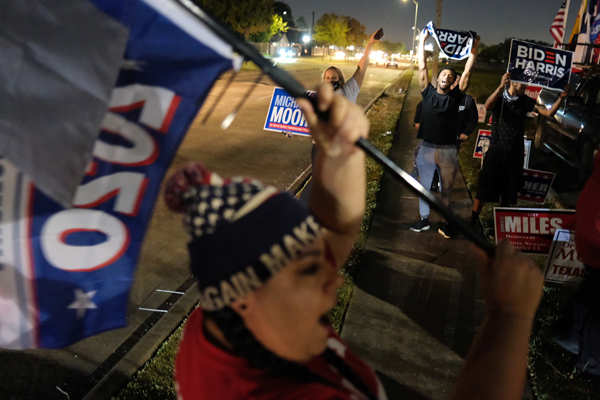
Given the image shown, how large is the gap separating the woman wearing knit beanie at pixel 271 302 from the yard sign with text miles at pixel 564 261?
Answer: 269cm

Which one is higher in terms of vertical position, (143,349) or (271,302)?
(271,302)

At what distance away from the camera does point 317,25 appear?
102562 mm

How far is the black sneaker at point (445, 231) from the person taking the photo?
16.8ft

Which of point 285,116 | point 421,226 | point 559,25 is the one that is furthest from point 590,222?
point 559,25

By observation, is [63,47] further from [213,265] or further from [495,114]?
[495,114]

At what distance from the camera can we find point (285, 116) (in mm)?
6367

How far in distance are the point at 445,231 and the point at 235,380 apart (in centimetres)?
471

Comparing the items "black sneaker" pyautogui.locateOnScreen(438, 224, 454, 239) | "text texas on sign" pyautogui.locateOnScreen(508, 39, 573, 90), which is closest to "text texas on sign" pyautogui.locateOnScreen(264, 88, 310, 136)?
"black sneaker" pyautogui.locateOnScreen(438, 224, 454, 239)

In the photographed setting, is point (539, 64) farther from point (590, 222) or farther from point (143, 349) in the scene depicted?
point (143, 349)

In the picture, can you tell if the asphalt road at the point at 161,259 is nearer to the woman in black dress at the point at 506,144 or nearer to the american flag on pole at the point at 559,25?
the woman in black dress at the point at 506,144

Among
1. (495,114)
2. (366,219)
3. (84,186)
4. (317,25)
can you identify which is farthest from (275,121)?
(317,25)

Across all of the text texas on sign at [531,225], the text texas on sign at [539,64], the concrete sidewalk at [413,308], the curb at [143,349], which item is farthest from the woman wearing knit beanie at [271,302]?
the text texas on sign at [539,64]

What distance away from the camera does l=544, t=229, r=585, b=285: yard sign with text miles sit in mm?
3375

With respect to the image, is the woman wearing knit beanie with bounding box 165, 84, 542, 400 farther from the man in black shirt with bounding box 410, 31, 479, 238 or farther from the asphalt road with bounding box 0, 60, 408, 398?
the man in black shirt with bounding box 410, 31, 479, 238
